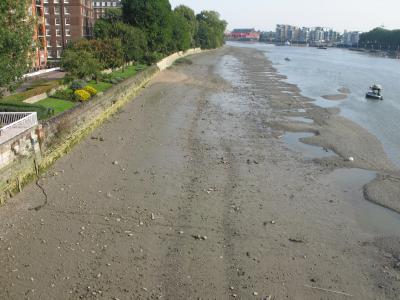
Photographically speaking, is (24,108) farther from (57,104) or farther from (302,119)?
(302,119)

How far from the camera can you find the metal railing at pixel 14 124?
21641 mm

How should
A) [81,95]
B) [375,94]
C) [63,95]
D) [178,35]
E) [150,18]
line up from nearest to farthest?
[81,95] → [63,95] → [375,94] → [150,18] → [178,35]

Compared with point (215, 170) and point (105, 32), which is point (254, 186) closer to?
point (215, 170)

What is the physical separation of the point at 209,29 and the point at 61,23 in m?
90.2

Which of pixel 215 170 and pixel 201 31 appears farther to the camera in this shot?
pixel 201 31

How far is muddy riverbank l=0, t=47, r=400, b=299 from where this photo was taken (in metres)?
14.8

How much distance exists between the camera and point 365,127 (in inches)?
1623

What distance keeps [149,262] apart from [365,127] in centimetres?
3222

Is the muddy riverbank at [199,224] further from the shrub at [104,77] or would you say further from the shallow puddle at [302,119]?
the shrub at [104,77]

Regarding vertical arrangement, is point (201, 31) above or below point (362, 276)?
above

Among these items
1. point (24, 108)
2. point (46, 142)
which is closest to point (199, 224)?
point (46, 142)

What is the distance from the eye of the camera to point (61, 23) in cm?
8850

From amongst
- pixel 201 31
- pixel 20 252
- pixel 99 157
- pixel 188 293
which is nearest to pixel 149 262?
pixel 188 293

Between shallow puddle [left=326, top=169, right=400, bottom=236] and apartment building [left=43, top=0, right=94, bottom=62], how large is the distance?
244 ft
